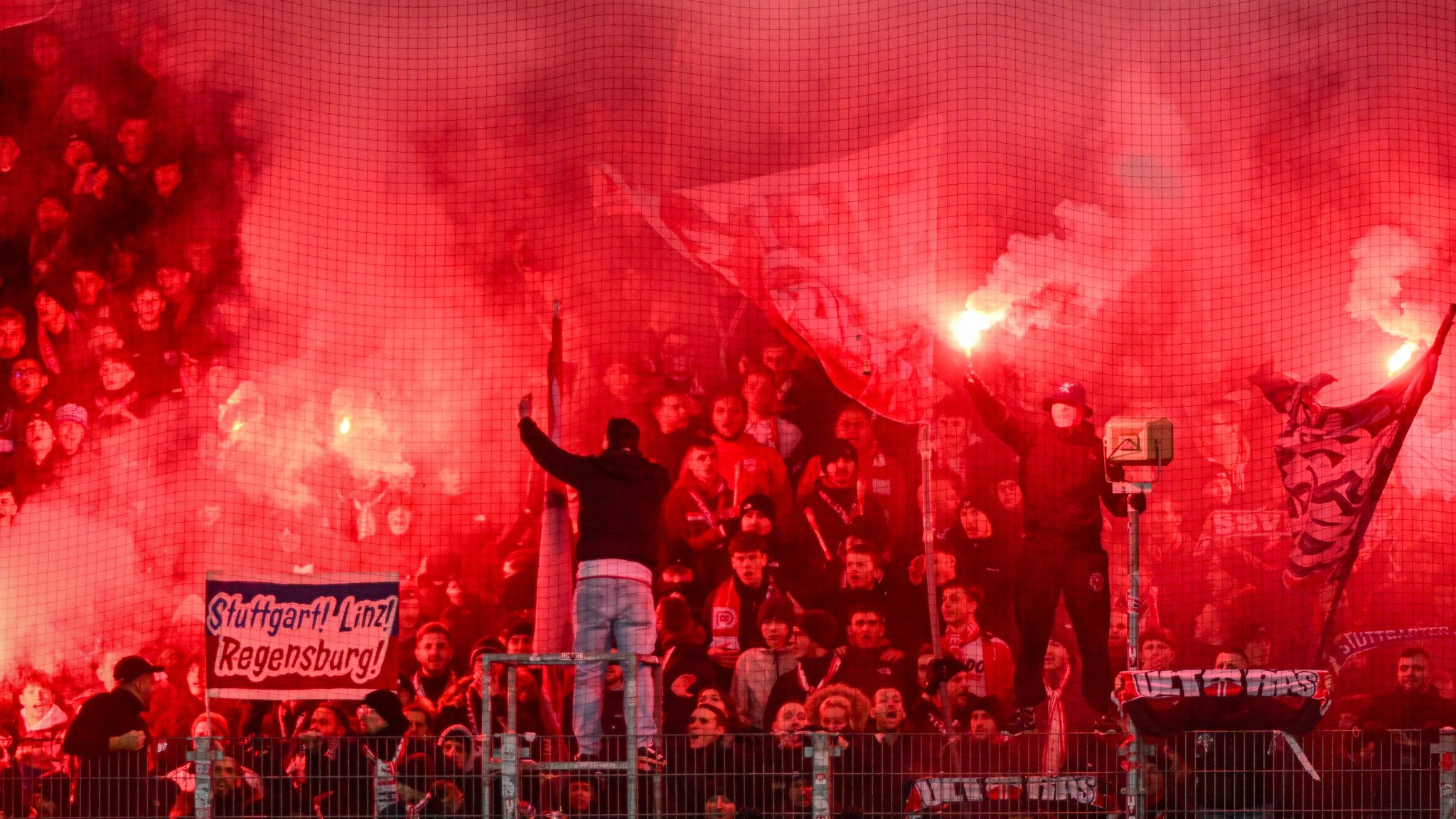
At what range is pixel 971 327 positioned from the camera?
10484 mm

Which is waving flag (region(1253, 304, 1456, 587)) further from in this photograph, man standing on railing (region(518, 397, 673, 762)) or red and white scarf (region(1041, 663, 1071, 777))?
man standing on railing (region(518, 397, 673, 762))

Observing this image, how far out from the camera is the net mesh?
10391mm

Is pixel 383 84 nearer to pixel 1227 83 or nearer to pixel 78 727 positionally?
pixel 78 727

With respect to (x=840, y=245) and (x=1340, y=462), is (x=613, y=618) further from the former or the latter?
(x=1340, y=462)

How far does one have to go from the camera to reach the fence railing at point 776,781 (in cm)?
807

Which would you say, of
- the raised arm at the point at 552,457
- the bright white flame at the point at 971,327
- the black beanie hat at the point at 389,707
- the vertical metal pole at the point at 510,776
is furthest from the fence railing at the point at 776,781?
the bright white flame at the point at 971,327

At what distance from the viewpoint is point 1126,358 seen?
417 inches

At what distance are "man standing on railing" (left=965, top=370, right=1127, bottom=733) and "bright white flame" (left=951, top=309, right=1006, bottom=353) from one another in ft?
0.63

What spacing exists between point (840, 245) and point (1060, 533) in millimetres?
2260

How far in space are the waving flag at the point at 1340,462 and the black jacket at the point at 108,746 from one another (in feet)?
22.1

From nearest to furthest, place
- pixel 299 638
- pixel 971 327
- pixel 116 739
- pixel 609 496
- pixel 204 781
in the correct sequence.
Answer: pixel 204 781
pixel 116 739
pixel 299 638
pixel 609 496
pixel 971 327

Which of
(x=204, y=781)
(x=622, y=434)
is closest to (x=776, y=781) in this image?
(x=622, y=434)

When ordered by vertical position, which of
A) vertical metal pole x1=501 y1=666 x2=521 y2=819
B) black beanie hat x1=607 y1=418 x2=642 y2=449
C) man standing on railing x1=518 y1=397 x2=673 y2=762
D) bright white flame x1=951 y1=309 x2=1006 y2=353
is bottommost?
vertical metal pole x1=501 y1=666 x2=521 y2=819

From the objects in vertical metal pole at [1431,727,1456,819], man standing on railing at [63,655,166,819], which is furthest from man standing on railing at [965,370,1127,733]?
man standing on railing at [63,655,166,819]
